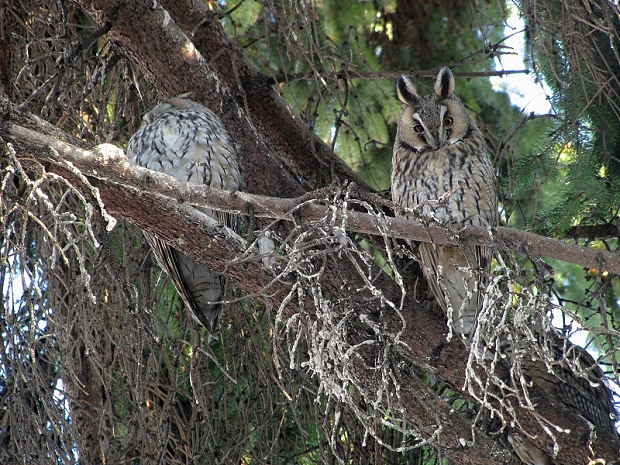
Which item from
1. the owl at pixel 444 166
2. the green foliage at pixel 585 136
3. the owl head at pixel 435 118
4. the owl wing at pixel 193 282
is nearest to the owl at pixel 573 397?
the owl at pixel 444 166

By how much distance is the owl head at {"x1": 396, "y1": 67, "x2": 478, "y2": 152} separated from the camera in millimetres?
3100

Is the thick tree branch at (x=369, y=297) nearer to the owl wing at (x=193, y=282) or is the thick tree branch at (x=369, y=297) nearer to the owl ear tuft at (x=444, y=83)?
the owl wing at (x=193, y=282)

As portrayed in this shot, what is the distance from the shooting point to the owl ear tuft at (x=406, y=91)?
3.14 meters

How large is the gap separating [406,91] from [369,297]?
45.4 inches

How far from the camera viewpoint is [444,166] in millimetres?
3090

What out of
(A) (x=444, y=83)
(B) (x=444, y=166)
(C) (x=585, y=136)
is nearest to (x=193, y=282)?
(B) (x=444, y=166)

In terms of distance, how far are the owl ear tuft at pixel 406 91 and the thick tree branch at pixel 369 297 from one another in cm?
94

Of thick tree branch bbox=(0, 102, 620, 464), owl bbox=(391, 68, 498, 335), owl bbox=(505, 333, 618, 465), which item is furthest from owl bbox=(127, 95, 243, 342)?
owl bbox=(505, 333, 618, 465)

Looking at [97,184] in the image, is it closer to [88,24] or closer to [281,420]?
[281,420]

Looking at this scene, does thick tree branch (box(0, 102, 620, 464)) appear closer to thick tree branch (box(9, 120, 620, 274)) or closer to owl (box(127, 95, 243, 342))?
thick tree branch (box(9, 120, 620, 274))

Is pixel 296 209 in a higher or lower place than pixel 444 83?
lower

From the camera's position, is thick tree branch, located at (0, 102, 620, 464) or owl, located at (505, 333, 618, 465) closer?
thick tree branch, located at (0, 102, 620, 464)

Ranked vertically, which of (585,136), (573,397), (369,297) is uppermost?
(585,136)

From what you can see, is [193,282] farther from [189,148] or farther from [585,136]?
[585,136]
